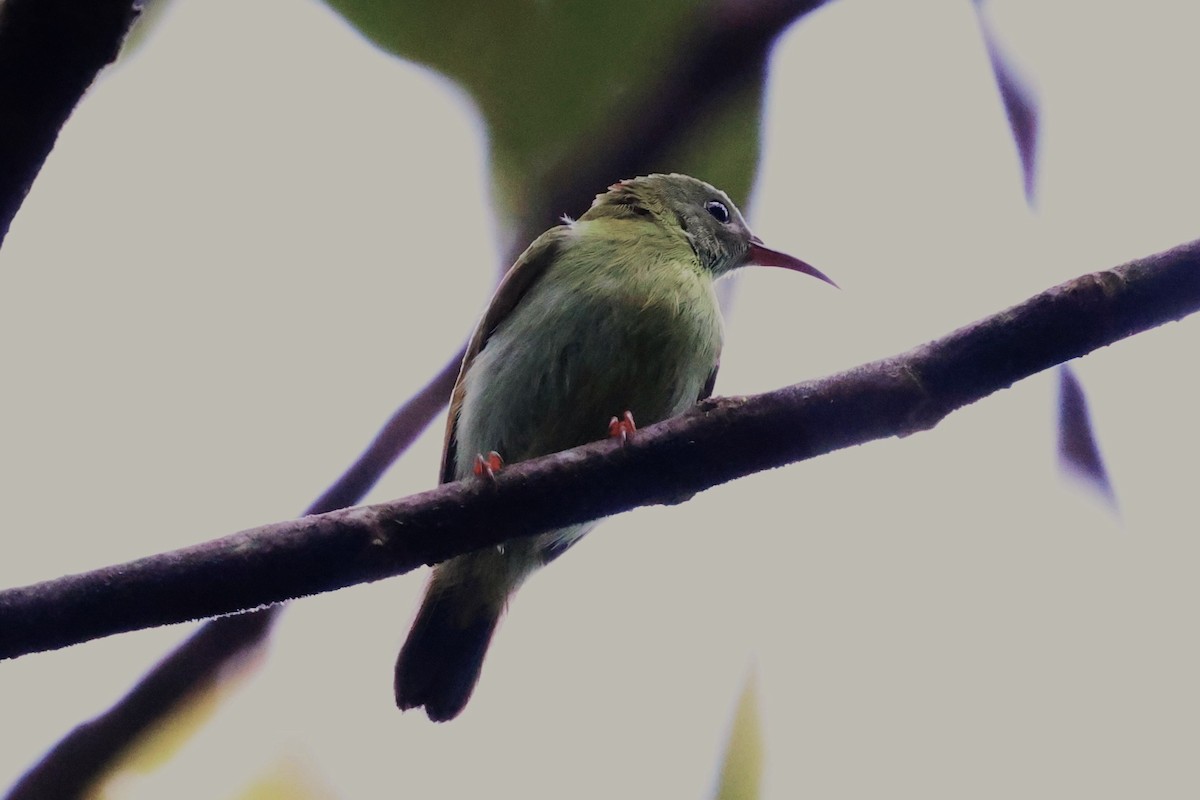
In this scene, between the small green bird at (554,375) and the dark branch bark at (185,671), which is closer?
the dark branch bark at (185,671)

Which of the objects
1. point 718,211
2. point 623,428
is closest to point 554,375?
point 623,428

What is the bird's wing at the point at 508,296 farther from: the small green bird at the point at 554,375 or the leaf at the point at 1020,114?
the leaf at the point at 1020,114

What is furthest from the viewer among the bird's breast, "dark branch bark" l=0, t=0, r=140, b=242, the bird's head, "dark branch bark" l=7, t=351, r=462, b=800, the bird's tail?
the bird's head

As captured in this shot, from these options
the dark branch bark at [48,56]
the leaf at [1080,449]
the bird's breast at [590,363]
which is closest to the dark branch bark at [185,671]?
the dark branch bark at [48,56]

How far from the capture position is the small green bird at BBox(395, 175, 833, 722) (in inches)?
153

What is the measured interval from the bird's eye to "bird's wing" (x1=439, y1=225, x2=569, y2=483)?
0.75 meters

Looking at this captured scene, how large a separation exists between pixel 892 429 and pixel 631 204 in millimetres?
2981

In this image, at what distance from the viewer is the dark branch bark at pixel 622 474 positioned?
1.83m

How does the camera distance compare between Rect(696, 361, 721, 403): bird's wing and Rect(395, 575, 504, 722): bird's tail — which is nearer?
Rect(395, 575, 504, 722): bird's tail

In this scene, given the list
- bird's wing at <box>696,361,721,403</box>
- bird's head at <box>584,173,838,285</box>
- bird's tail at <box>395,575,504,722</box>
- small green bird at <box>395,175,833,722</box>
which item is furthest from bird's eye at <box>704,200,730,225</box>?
bird's tail at <box>395,575,504,722</box>

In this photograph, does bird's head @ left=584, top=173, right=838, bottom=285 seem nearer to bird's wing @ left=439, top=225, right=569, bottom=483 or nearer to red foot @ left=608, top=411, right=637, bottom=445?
→ bird's wing @ left=439, top=225, right=569, bottom=483

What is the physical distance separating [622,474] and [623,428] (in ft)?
2.49

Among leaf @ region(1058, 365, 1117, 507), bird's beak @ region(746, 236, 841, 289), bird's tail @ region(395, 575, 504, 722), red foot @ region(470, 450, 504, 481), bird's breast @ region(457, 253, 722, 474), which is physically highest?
bird's beak @ region(746, 236, 841, 289)

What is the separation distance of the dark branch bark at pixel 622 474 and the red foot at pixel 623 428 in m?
0.02
